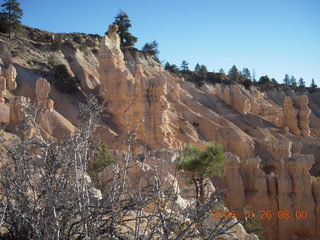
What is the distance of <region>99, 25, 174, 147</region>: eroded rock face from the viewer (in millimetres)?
22484

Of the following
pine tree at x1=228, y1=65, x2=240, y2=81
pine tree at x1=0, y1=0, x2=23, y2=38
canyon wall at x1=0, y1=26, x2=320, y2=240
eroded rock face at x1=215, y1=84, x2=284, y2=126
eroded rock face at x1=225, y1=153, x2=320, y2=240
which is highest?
pine tree at x1=228, y1=65, x2=240, y2=81

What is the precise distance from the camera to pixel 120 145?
20266mm

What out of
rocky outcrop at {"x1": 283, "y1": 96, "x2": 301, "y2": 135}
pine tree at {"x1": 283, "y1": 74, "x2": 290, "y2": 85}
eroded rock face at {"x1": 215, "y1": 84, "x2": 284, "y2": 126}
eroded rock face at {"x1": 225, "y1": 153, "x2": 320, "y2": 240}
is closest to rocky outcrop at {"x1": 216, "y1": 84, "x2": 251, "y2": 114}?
eroded rock face at {"x1": 215, "y1": 84, "x2": 284, "y2": 126}

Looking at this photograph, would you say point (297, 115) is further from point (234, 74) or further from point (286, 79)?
point (286, 79)

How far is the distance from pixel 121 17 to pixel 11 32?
1516 cm

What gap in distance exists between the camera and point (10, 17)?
1357 inches

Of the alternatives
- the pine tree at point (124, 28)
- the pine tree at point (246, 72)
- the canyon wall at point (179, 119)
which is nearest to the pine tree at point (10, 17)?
the canyon wall at point (179, 119)

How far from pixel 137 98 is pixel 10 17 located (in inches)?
812

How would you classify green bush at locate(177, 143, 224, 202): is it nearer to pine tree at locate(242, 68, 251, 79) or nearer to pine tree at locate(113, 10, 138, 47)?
pine tree at locate(113, 10, 138, 47)

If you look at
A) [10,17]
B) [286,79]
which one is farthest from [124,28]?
[286,79]

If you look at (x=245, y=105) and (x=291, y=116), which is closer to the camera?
(x=291, y=116)

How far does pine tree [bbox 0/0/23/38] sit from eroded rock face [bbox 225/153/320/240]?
28168 mm

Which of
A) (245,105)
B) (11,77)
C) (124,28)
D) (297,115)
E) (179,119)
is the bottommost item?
(179,119)

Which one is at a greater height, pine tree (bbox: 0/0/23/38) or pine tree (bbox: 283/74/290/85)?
pine tree (bbox: 283/74/290/85)
